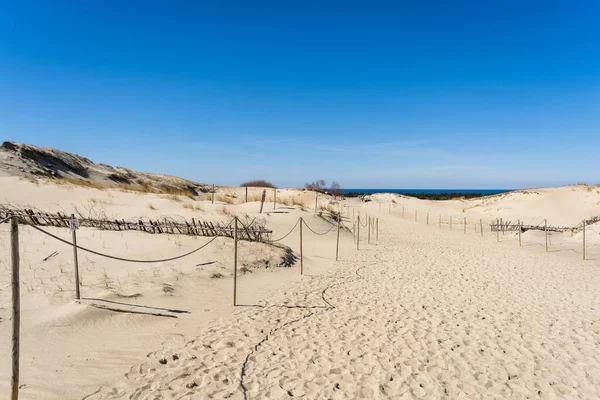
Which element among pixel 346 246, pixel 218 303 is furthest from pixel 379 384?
pixel 346 246

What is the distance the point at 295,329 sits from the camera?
643cm

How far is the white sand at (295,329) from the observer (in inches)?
175

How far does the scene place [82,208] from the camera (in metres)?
17.4

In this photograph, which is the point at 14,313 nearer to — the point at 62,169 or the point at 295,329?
the point at 295,329

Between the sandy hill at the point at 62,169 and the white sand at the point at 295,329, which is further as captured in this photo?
the sandy hill at the point at 62,169

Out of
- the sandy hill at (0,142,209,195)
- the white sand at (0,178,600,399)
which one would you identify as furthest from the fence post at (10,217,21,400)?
the sandy hill at (0,142,209,195)

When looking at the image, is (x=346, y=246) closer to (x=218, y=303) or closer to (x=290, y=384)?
(x=218, y=303)

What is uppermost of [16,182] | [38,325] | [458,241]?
[16,182]

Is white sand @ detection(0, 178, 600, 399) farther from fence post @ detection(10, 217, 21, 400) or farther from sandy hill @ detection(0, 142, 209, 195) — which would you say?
sandy hill @ detection(0, 142, 209, 195)

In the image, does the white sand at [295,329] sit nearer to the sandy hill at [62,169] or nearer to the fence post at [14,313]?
the fence post at [14,313]

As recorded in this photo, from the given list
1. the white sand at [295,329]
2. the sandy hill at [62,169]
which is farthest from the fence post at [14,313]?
the sandy hill at [62,169]

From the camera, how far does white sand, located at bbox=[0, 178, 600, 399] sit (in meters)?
4.45

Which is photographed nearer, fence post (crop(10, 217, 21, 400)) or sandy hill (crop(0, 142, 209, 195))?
fence post (crop(10, 217, 21, 400))

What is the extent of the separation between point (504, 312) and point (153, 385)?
7.48 m
